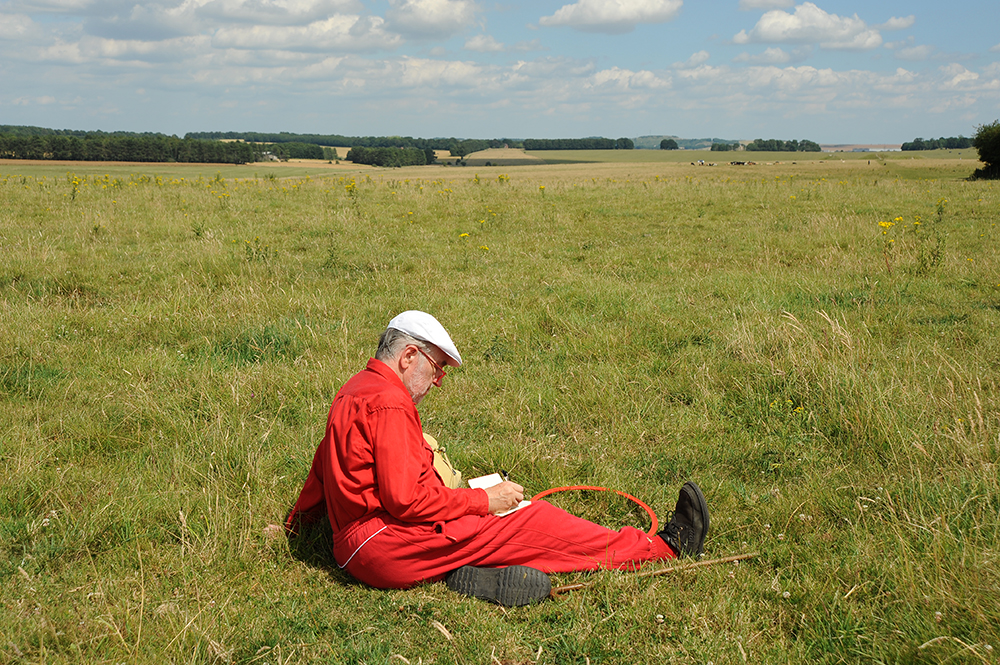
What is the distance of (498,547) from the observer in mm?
3104

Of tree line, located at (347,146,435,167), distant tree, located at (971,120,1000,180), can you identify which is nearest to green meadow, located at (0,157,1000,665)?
distant tree, located at (971,120,1000,180)

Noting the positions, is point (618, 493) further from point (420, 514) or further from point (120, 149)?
point (120, 149)

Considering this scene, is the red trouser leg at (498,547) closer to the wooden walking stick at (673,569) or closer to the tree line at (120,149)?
the wooden walking stick at (673,569)

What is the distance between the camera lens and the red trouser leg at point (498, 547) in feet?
9.56

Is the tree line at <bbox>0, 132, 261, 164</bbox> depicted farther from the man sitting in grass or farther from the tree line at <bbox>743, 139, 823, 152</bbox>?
the tree line at <bbox>743, 139, 823, 152</bbox>

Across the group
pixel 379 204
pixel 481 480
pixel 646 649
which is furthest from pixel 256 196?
pixel 646 649

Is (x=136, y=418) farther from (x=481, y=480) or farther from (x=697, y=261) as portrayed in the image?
(x=697, y=261)

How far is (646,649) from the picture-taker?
106 inches

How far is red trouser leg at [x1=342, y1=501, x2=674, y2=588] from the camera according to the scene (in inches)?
115

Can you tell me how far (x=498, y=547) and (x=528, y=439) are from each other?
157cm

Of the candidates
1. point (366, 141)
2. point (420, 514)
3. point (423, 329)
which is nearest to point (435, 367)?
point (423, 329)

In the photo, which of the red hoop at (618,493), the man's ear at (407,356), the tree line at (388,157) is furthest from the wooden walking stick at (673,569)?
the tree line at (388,157)

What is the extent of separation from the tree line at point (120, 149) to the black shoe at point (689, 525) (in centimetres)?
6605

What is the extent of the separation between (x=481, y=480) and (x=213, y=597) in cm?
164
